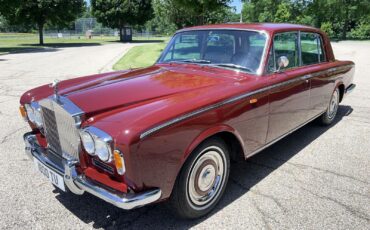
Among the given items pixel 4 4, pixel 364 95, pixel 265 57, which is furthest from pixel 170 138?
pixel 4 4

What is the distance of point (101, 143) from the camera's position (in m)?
2.58

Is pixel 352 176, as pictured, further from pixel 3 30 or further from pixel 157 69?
pixel 3 30

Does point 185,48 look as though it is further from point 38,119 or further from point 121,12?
point 121,12

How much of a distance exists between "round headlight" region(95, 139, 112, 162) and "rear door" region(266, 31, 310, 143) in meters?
1.96

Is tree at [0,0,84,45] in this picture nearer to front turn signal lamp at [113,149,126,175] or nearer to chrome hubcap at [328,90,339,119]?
chrome hubcap at [328,90,339,119]

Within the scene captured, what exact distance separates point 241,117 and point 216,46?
1114 millimetres

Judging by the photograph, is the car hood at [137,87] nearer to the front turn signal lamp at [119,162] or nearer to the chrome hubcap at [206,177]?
the front turn signal lamp at [119,162]

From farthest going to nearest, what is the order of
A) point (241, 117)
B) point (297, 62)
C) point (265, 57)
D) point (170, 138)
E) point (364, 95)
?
point (364, 95) → point (297, 62) → point (265, 57) → point (241, 117) → point (170, 138)

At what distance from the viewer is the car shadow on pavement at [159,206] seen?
10.2ft

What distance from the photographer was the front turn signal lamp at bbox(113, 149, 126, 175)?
247cm

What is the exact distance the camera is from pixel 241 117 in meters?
3.35

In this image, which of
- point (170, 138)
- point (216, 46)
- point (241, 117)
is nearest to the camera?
point (170, 138)

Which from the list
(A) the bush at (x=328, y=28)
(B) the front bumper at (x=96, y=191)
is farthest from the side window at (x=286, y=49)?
(A) the bush at (x=328, y=28)

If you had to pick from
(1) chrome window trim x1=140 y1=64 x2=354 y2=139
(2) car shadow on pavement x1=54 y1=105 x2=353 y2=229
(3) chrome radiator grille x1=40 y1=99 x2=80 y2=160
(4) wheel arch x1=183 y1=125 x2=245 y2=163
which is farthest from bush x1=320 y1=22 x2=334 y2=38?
(3) chrome radiator grille x1=40 y1=99 x2=80 y2=160
